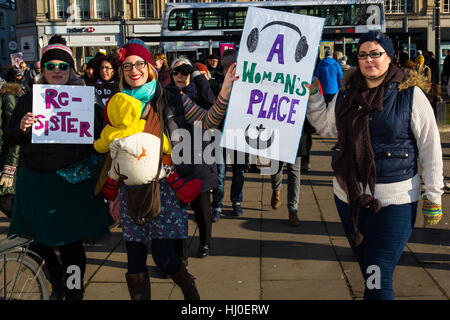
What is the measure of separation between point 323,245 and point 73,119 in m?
2.72

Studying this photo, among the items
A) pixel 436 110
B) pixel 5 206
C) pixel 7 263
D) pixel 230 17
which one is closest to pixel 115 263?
pixel 5 206

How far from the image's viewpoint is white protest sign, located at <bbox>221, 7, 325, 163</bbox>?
3.50 m

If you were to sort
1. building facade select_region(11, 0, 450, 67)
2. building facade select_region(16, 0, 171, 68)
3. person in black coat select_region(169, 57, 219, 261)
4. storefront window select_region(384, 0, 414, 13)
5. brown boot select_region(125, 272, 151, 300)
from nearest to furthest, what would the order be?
brown boot select_region(125, 272, 151, 300) < person in black coat select_region(169, 57, 219, 261) < storefront window select_region(384, 0, 414, 13) < building facade select_region(11, 0, 450, 67) < building facade select_region(16, 0, 171, 68)

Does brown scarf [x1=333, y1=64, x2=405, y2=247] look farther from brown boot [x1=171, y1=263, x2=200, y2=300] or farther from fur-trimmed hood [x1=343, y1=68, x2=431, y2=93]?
brown boot [x1=171, y1=263, x2=200, y2=300]

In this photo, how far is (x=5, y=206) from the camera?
19.5 feet

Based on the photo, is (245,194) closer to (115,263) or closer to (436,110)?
(115,263)

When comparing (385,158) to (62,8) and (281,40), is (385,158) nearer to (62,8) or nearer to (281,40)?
(281,40)

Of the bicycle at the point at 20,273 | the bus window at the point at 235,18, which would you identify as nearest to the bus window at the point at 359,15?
the bus window at the point at 235,18

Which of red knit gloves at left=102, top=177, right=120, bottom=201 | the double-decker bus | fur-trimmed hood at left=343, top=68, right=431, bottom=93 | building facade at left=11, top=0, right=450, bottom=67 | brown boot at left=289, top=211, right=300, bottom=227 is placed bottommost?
brown boot at left=289, top=211, right=300, bottom=227

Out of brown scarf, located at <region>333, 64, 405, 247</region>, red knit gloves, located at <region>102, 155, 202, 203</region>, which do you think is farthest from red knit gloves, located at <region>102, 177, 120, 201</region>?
brown scarf, located at <region>333, 64, 405, 247</region>

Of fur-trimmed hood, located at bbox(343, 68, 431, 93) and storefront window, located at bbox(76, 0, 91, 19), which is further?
storefront window, located at bbox(76, 0, 91, 19)

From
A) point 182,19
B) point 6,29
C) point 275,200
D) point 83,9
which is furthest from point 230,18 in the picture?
point 6,29

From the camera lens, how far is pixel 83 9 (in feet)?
153

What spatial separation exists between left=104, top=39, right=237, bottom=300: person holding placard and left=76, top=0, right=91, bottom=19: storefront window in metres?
45.5
